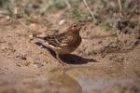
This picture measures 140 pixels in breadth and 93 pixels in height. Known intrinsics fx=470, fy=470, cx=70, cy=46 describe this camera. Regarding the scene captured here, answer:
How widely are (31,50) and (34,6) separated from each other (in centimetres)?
223

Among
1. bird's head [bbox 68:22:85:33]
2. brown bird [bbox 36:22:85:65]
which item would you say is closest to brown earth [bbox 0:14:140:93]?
brown bird [bbox 36:22:85:65]

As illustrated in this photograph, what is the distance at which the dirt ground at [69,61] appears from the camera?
23.5 ft

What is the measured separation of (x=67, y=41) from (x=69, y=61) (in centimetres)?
45

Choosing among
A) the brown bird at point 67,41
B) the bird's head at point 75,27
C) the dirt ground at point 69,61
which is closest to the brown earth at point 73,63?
the dirt ground at point 69,61

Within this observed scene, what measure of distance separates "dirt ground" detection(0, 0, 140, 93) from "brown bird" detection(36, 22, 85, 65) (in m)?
0.22

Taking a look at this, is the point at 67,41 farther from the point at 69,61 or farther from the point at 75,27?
the point at 69,61

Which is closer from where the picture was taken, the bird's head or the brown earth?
the brown earth

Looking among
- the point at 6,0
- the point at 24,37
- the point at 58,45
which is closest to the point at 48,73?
the point at 58,45

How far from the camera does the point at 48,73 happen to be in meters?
7.90

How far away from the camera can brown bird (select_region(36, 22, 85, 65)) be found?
8.30m

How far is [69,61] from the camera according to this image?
8578mm

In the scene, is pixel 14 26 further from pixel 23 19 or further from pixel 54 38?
pixel 54 38

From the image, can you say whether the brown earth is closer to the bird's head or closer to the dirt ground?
the dirt ground

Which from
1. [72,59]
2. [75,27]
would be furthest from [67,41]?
[72,59]
